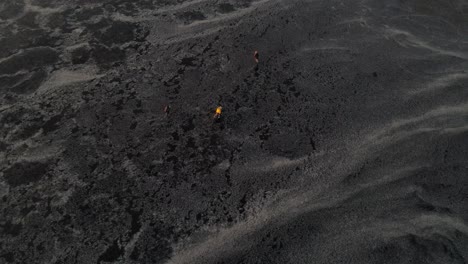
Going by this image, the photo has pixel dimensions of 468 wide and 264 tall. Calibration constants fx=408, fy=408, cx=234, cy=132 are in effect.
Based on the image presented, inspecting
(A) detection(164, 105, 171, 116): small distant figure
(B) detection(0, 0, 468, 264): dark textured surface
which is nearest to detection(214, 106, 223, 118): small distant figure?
(B) detection(0, 0, 468, 264): dark textured surface

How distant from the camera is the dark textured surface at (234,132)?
2629 millimetres

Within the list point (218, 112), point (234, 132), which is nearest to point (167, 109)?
point (218, 112)

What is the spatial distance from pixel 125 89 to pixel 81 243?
150 cm

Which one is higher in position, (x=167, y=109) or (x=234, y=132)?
(x=167, y=109)

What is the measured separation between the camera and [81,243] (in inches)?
103

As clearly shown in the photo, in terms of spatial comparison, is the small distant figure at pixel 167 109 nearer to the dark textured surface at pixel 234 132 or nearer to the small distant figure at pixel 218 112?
the dark textured surface at pixel 234 132

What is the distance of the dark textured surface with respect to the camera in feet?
8.63

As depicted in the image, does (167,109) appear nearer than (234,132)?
No

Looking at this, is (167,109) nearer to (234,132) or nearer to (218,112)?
(218,112)

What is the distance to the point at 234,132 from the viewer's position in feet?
10.8

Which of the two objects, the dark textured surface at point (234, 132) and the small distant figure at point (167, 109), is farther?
the small distant figure at point (167, 109)

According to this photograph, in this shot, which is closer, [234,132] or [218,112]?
[234,132]

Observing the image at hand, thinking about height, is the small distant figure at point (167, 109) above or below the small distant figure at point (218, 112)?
above

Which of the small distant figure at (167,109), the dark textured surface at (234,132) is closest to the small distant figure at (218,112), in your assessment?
the dark textured surface at (234,132)
